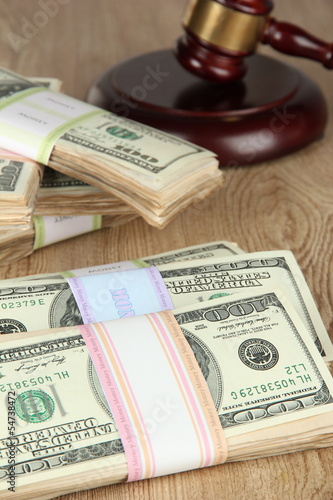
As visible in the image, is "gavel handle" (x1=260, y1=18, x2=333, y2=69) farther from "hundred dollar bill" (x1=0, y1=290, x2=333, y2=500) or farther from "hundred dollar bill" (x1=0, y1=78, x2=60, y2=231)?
"hundred dollar bill" (x1=0, y1=290, x2=333, y2=500)

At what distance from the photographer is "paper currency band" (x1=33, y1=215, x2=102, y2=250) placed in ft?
2.94

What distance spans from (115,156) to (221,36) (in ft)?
1.11

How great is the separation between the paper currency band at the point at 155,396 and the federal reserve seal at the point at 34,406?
52 mm

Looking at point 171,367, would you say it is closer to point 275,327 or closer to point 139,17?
point 275,327

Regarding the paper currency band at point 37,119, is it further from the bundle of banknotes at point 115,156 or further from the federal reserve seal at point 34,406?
the federal reserve seal at point 34,406

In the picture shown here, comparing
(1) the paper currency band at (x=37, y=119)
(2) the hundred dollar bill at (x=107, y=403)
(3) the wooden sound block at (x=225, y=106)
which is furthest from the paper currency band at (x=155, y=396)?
(3) the wooden sound block at (x=225, y=106)

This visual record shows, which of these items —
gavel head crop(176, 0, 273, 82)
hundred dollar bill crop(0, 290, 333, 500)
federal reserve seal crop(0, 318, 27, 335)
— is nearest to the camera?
hundred dollar bill crop(0, 290, 333, 500)

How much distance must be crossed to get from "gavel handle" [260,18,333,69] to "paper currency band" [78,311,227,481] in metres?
Result: 0.64

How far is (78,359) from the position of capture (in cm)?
64

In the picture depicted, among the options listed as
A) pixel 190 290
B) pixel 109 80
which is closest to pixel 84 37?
pixel 109 80

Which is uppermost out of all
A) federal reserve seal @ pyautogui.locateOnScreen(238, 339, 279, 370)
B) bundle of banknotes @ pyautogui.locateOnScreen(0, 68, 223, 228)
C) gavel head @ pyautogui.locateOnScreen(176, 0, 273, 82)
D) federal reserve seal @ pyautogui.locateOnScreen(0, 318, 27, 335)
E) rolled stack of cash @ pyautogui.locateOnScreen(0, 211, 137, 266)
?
gavel head @ pyautogui.locateOnScreen(176, 0, 273, 82)

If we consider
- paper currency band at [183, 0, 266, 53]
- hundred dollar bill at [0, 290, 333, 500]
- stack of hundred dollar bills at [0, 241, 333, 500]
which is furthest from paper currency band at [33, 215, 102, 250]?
paper currency band at [183, 0, 266, 53]

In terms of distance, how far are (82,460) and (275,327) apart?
0.76 feet

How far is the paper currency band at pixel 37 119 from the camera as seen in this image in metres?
0.88
